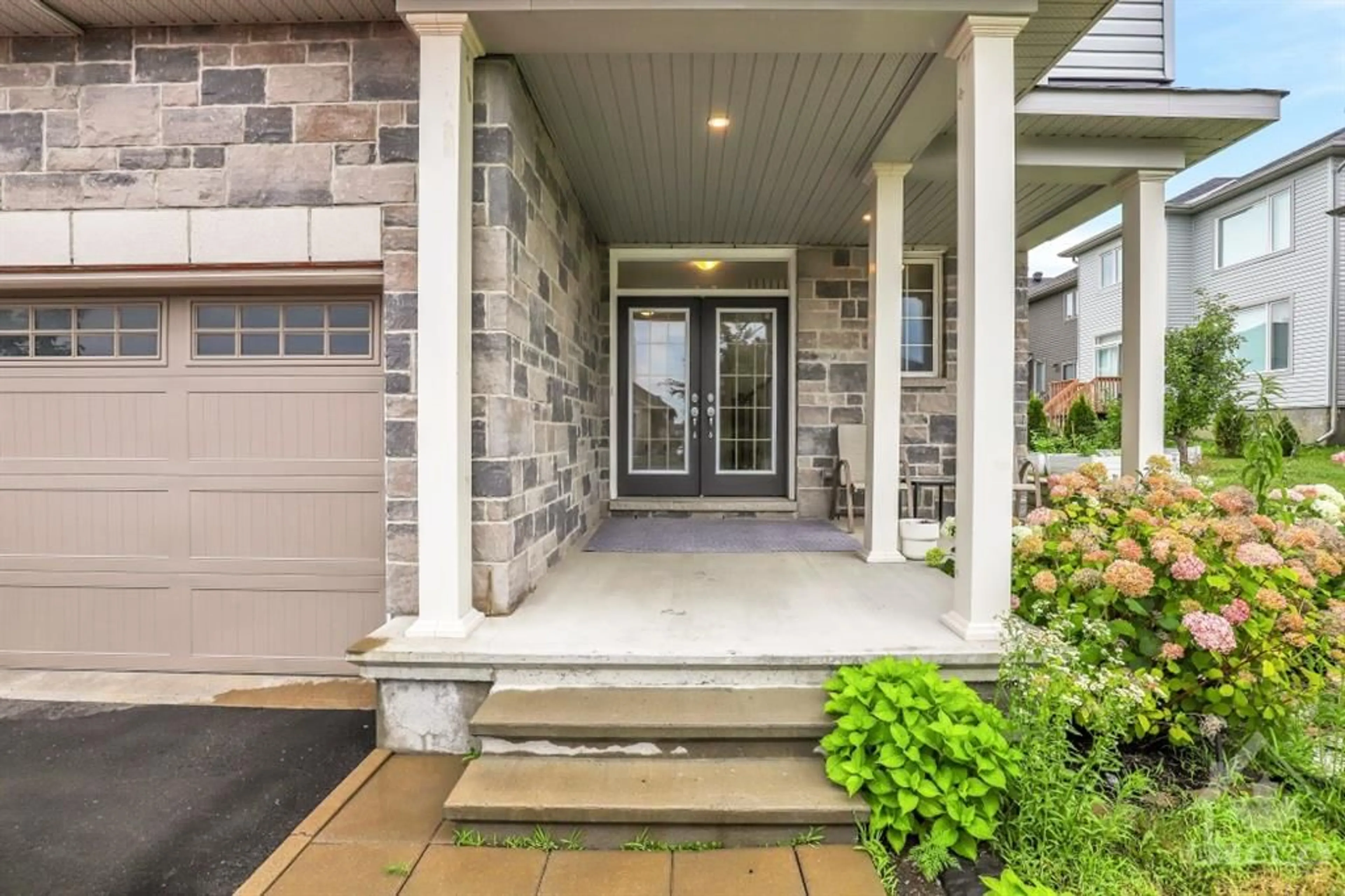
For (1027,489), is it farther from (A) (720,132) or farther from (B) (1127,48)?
(A) (720,132)

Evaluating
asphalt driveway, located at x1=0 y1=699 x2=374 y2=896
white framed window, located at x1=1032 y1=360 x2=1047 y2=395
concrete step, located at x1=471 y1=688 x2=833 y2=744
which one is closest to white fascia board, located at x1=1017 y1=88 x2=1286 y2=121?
concrete step, located at x1=471 y1=688 x2=833 y2=744

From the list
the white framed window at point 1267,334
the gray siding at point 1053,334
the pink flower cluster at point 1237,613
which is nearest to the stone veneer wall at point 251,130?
the pink flower cluster at point 1237,613

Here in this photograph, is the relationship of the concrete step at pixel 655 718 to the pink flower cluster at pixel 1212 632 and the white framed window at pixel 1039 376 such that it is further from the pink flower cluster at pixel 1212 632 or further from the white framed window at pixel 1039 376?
the white framed window at pixel 1039 376

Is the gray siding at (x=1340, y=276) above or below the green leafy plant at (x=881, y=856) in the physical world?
above

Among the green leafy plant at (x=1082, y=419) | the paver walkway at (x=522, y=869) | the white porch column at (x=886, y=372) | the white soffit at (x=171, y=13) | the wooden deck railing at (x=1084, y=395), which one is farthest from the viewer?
the wooden deck railing at (x=1084, y=395)

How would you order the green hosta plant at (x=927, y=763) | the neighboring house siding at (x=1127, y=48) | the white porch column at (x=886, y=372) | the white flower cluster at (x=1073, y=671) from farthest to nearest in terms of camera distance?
the white porch column at (x=886, y=372) → the neighboring house siding at (x=1127, y=48) → the white flower cluster at (x=1073, y=671) → the green hosta plant at (x=927, y=763)

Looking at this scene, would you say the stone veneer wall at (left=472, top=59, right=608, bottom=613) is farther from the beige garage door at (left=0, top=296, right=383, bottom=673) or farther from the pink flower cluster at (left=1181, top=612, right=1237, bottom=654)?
the pink flower cluster at (left=1181, top=612, right=1237, bottom=654)

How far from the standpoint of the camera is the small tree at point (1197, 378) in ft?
29.0

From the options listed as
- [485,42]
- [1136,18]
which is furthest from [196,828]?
[1136,18]

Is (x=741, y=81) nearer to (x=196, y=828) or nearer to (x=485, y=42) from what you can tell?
(x=485, y=42)

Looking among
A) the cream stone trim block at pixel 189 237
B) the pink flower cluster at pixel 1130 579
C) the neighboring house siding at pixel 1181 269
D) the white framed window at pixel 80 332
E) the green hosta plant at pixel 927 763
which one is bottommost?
the green hosta plant at pixel 927 763

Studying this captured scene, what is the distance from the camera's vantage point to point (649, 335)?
6.02 m

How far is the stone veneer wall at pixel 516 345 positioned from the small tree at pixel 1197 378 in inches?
337

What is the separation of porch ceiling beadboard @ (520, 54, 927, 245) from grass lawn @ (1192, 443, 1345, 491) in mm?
4884
